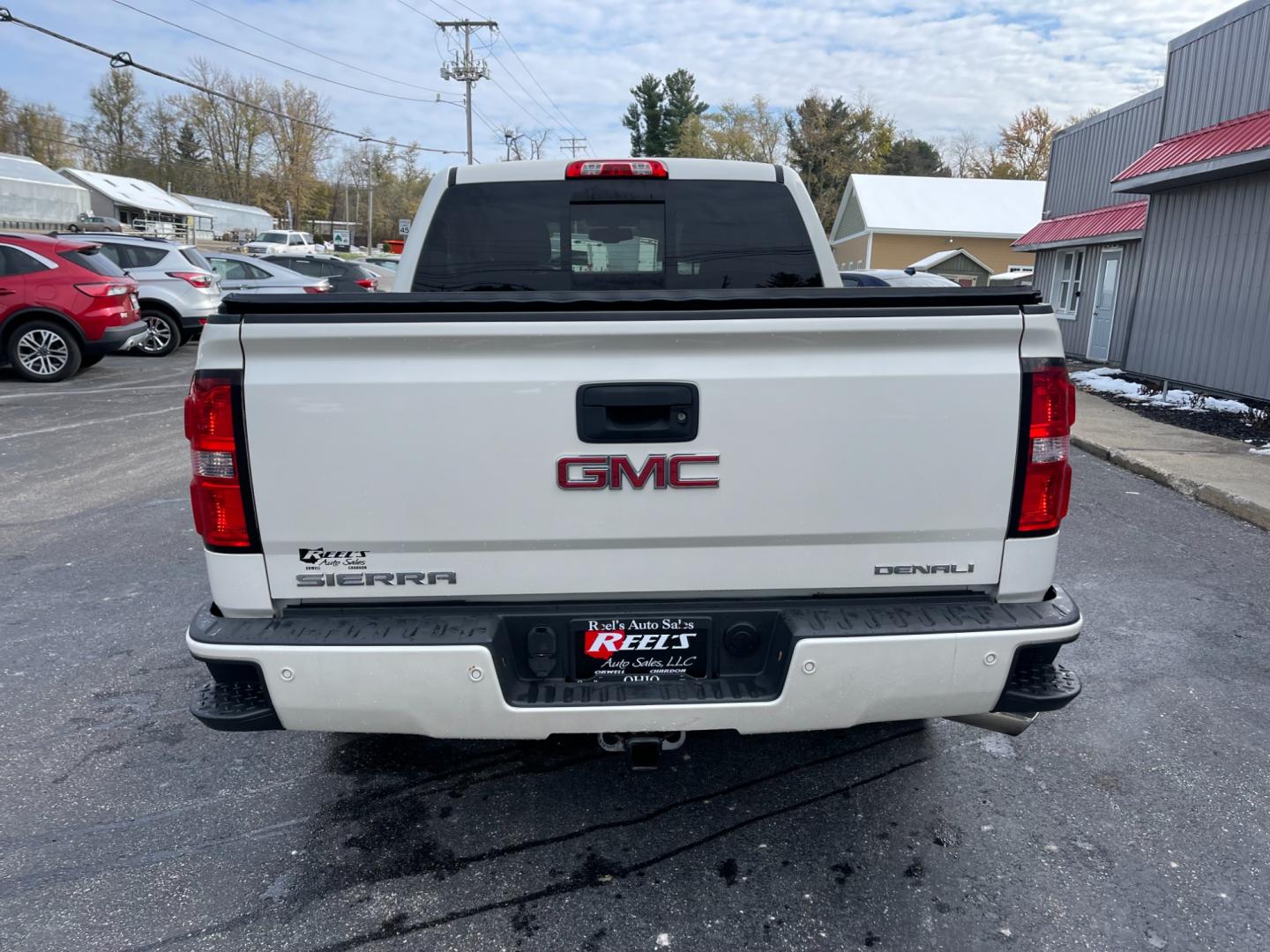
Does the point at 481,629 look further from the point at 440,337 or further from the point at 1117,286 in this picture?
the point at 1117,286

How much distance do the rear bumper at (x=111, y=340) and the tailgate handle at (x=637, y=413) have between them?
12.7m

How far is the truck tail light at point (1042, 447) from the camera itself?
234 cm

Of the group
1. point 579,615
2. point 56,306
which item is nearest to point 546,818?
point 579,615

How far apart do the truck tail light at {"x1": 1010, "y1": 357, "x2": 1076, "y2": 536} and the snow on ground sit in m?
11.5

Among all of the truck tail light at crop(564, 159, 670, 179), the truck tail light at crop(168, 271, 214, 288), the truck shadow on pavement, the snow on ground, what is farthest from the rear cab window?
the truck tail light at crop(168, 271, 214, 288)

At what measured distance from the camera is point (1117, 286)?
54.1 feet

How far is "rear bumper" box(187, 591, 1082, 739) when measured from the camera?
231 cm

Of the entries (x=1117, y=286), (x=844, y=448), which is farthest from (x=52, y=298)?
(x=1117, y=286)

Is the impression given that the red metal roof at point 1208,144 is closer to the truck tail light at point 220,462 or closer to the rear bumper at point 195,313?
the truck tail light at point 220,462

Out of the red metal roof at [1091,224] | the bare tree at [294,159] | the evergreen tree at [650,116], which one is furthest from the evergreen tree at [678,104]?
the red metal roof at [1091,224]

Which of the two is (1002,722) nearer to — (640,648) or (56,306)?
(640,648)

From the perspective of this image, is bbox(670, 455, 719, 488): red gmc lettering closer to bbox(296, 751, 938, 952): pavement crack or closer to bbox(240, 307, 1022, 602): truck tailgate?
bbox(240, 307, 1022, 602): truck tailgate

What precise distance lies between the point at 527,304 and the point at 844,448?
92cm

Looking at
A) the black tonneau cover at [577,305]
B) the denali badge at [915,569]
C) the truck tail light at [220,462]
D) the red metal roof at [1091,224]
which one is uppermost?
the red metal roof at [1091,224]
